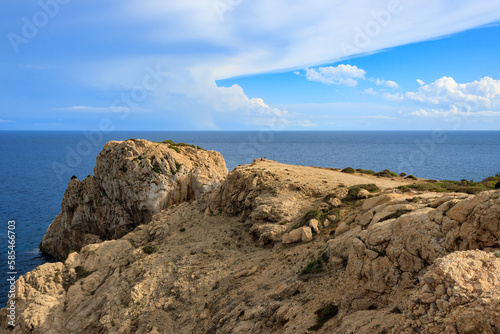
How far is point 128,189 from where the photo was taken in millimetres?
48781

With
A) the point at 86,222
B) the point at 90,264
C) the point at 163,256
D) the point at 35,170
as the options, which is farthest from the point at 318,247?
the point at 35,170

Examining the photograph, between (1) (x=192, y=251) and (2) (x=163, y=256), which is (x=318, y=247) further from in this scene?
(2) (x=163, y=256)

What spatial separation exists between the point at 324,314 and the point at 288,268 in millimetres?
7222

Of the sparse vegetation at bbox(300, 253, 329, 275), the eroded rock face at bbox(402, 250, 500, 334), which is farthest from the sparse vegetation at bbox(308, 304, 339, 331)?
the eroded rock face at bbox(402, 250, 500, 334)

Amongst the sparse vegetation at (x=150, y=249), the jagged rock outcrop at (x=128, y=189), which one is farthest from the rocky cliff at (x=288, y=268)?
the jagged rock outcrop at (x=128, y=189)

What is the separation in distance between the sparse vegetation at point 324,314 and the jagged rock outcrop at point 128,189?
3316 centimetres

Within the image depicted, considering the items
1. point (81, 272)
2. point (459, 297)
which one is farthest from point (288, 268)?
point (81, 272)

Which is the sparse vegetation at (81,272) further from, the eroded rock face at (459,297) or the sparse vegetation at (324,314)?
the eroded rock face at (459,297)

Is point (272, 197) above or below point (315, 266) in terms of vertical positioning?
above

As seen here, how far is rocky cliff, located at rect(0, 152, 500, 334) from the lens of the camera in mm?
11016

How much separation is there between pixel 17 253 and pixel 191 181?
113ft

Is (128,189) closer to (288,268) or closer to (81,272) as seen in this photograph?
(81,272)

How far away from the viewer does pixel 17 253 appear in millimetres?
55719

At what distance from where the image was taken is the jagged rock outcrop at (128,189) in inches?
1885
